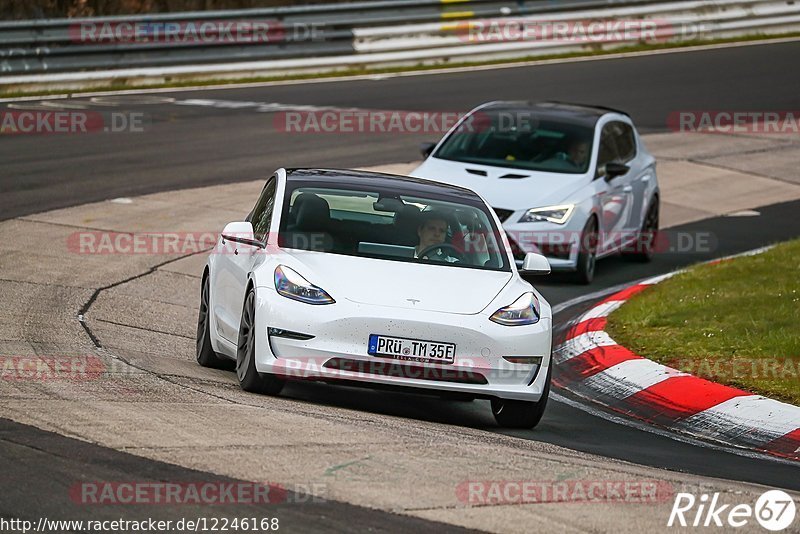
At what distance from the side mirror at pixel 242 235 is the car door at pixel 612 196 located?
6.82 m

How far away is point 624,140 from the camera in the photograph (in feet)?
55.9

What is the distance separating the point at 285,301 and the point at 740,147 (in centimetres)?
1739

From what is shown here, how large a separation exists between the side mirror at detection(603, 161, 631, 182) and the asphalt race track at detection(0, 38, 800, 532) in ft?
3.59

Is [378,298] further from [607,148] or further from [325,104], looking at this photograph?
[325,104]

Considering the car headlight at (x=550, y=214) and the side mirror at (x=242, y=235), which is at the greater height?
the side mirror at (x=242, y=235)

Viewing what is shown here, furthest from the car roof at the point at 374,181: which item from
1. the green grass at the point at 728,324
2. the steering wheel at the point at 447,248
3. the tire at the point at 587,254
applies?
the tire at the point at 587,254

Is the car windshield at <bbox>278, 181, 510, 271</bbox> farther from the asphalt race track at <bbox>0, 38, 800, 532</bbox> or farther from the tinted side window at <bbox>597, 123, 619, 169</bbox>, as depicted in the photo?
the tinted side window at <bbox>597, 123, 619, 169</bbox>

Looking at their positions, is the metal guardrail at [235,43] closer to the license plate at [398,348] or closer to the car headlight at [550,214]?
the car headlight at [550,214]

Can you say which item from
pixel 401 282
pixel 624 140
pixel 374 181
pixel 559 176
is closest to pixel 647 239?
pixel 624 140

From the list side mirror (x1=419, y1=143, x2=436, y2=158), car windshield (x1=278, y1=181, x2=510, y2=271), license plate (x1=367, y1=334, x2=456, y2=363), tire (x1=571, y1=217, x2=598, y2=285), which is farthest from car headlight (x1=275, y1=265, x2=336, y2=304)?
side mirror (x1=419, y1=143, x2=436, y2=158)

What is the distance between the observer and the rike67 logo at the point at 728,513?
6.24 meters

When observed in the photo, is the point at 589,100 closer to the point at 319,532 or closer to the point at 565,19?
the point at 565,19

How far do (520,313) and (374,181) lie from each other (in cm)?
176

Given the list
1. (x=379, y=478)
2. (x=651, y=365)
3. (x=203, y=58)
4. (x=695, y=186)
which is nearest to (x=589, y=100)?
(x=695, y=186)
